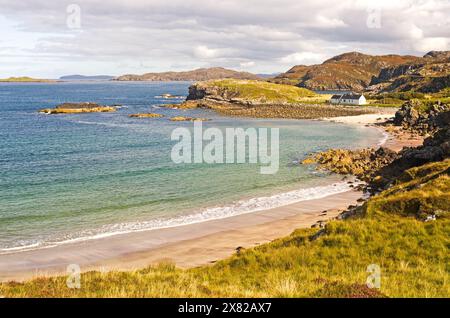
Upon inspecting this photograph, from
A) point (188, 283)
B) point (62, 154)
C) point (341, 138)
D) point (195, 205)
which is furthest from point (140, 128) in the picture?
point (188, 283)

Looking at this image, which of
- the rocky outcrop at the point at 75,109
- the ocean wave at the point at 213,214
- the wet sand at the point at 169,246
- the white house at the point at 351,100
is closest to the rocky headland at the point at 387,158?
the ocean wave at the point at 213,214

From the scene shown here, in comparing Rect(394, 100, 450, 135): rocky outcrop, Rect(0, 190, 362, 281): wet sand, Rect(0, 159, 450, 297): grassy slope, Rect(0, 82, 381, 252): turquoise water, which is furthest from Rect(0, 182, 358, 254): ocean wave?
Rect(394, 100, 450, 135): rocky outcrop

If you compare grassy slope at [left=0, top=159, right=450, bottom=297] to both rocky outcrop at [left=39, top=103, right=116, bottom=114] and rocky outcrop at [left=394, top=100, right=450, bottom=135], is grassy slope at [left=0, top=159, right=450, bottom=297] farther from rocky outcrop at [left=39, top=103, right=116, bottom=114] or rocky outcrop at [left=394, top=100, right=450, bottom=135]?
rocky outcrop at [left=39, top=103, right=116, bottom=114]

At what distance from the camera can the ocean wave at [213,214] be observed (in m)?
30.7

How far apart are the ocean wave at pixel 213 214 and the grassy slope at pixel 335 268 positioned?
42.2ft

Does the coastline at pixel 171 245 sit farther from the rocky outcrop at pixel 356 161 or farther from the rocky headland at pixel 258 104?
the rocky headland at pixel 258 104

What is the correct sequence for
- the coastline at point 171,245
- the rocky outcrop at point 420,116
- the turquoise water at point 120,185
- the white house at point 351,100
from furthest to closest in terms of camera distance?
the white house at point 351,100
the rocky outcrop at point 420,116
the turquoise water at point 120,185
the coastline at point 171,245

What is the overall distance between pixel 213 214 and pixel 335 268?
2079cm

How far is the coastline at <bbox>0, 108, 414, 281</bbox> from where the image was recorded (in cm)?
2592

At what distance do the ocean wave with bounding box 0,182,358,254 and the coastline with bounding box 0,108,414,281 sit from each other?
0.76m

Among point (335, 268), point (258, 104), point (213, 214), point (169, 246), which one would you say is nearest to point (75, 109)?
point (258, 104)

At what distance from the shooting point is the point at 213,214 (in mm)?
37344
